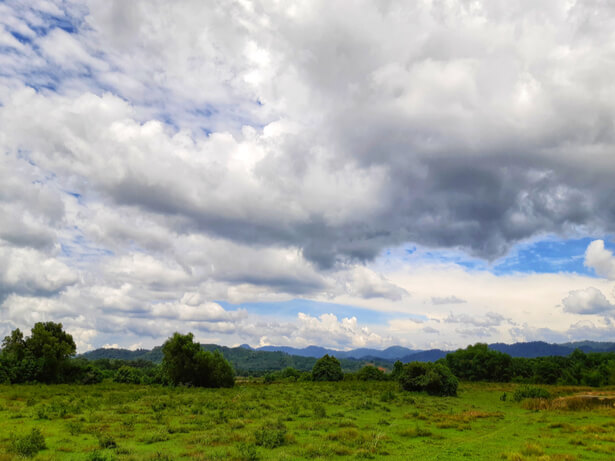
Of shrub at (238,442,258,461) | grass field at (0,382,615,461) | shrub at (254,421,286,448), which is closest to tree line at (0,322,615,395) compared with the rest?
grass field at (0,382,615,461)

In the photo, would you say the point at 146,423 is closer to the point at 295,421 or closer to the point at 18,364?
the point at 295,421

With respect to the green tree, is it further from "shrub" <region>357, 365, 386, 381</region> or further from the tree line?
"shrub" <region>357, 365, 386, 381</region>

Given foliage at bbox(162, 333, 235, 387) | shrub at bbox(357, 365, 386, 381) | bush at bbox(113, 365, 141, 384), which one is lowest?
shrub at bbox(357, 365, 386, 381)

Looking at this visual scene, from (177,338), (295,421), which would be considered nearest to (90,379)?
(177,338)

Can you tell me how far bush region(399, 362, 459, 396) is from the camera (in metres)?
63.1

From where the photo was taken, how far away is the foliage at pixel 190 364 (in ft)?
259

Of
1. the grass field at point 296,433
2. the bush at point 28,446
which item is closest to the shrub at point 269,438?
the grass field at point 296,433

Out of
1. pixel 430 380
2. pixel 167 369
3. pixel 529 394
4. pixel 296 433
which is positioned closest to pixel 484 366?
pixel 430 380

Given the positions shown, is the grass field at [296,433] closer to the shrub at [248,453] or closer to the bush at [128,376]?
the shrub at [248,453]

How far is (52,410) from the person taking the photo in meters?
36.0

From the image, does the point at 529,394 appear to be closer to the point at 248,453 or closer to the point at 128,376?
the point at 248,453

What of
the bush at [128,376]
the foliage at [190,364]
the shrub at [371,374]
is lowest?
the shrub at [371,374]

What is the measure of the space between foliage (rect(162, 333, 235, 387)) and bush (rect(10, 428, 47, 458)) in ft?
194

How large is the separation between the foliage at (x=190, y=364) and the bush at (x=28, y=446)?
194 feet
